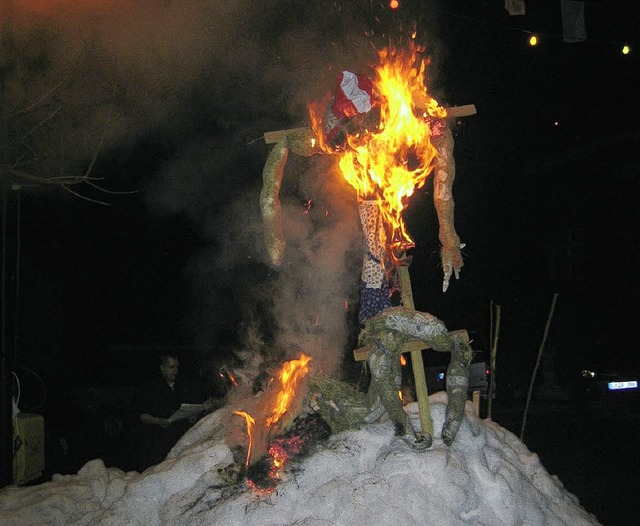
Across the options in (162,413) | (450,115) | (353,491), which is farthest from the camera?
(162,413)

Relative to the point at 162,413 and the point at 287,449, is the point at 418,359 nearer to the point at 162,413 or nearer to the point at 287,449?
the point at 287,449

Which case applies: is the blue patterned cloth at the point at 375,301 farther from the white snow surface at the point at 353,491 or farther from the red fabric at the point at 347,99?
the red fabric at the point at 347,99

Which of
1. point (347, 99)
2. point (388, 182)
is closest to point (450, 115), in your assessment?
point (388, 182)

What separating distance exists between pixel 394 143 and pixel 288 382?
1.97 metres

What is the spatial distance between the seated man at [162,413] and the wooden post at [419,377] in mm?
2563

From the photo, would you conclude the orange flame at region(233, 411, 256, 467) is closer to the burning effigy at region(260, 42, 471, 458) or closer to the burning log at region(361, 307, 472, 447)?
the burning effigy at region(260, 42, 471, 458)

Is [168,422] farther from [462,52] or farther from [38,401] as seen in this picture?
[462,52]

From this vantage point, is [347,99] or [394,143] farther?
[394,143]

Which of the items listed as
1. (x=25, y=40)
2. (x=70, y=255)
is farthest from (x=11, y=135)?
(x=70, y=255)

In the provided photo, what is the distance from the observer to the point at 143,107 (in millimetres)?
8516

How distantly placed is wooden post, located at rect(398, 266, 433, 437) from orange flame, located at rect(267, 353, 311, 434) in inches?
37.9

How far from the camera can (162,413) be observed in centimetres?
628

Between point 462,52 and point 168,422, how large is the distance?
1043cm

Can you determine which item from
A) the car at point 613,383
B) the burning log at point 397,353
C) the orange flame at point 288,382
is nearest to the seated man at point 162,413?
the orange flame at point 288,382
